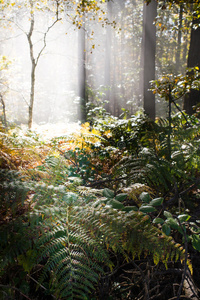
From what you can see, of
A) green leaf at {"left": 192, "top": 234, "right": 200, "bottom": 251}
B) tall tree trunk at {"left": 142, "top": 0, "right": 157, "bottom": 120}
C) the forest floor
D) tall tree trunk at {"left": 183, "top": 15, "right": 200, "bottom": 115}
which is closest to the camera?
green leaf at {"left": 192, "top": 234, "right": 200, "bottom": 251}

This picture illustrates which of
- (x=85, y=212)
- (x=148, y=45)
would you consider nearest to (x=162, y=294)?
(x=85, y=212)

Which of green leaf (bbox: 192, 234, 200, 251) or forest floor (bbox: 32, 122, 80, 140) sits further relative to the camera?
forest floor (bbox: 32, 122, 80, 140)

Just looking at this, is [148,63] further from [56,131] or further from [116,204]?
[116,204]

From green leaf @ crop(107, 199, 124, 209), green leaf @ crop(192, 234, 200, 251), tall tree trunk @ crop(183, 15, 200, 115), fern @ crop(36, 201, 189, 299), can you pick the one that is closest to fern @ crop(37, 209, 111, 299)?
fern @ crop(36, 201, 189, 299)

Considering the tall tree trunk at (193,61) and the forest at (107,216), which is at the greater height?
the tall tree trunk at (193,61)

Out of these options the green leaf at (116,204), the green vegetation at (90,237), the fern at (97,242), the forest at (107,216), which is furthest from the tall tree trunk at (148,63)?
the fern at (97,242)

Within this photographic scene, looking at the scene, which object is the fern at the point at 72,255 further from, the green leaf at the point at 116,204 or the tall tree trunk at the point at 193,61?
the tall tree trunk at the point at 193,61

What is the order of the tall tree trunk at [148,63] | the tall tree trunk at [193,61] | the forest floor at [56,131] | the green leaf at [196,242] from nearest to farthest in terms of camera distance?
the green leaf at [196,242] → the forest floor at [56,131] → the tall tree trunk at [193,61] → the tall tree trunk at [148,63]

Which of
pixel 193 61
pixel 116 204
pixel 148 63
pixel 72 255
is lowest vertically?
pixel 72 255

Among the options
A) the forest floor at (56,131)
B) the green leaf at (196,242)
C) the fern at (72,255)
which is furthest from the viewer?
the forest floor at (56,131)

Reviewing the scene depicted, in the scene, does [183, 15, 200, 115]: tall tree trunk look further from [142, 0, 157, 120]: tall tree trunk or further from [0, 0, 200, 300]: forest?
[142, 0, 157, 120]: tall tree trunk

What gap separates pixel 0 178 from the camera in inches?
54.6

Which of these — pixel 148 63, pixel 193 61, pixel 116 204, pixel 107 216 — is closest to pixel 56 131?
pixel 193 61

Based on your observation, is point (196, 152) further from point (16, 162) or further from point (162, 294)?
point (16, 162)
